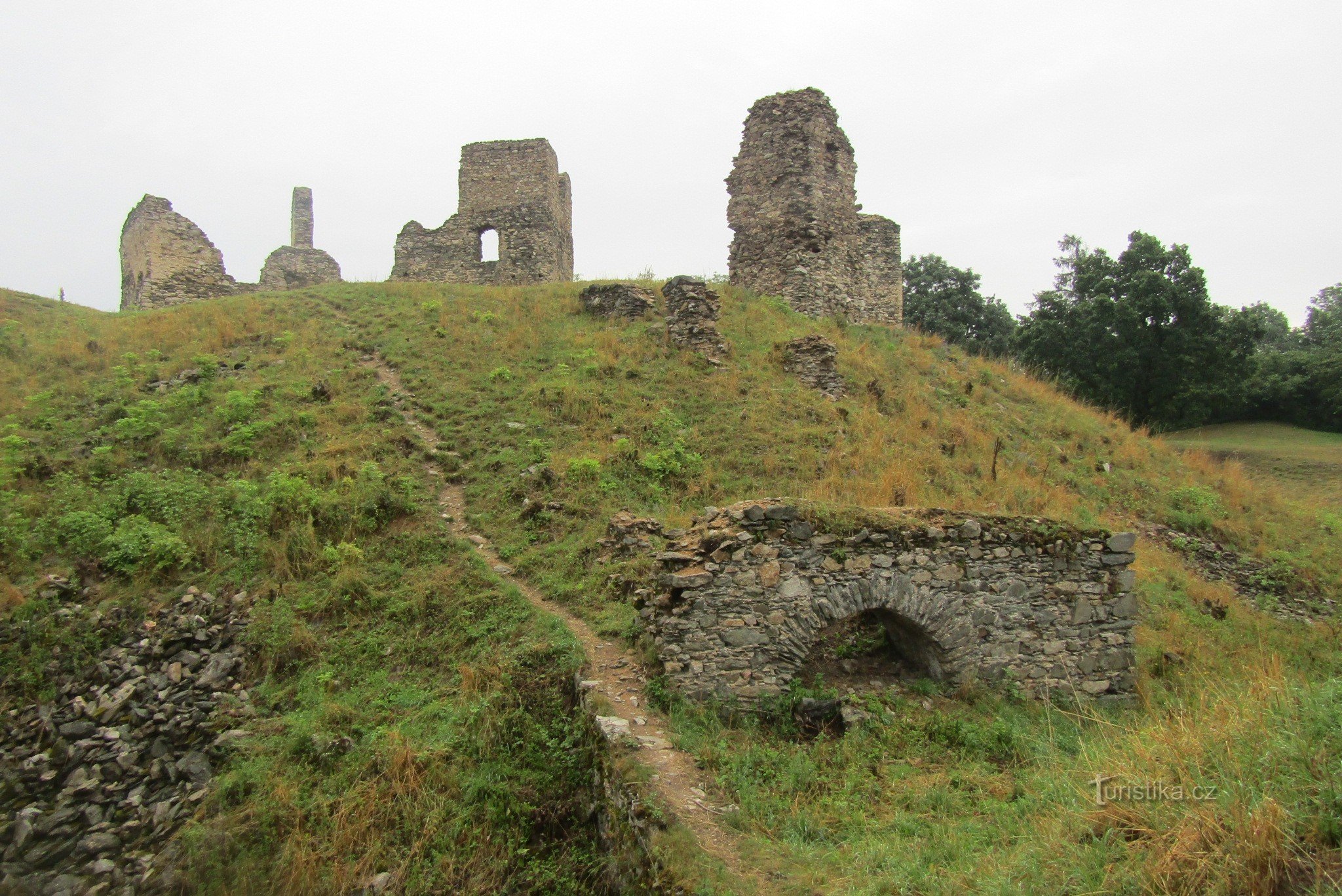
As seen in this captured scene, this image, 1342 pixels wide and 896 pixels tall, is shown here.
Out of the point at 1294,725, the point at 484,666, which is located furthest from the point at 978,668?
the point at 484,666

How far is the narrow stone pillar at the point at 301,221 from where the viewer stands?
3472cm

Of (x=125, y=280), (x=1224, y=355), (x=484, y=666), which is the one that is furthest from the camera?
(x=125, y=280)

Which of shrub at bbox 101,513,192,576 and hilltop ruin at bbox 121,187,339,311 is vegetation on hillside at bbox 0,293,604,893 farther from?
hilltop ruin at bbox 121,187,339,311

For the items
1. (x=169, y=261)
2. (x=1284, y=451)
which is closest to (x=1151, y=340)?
(x=1284, y=451)

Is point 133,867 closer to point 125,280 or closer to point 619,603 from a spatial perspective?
point 619,603

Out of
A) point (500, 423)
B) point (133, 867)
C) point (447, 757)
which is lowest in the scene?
point (133, 867)

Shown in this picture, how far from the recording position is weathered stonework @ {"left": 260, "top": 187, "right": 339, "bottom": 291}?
27312 millimetres

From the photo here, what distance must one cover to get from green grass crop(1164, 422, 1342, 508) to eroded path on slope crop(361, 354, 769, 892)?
18.5 m

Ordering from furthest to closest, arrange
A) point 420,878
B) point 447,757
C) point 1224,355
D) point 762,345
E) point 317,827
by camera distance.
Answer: point 1224,355
point 762,345
point 447,757
point 317,827
point 420,878

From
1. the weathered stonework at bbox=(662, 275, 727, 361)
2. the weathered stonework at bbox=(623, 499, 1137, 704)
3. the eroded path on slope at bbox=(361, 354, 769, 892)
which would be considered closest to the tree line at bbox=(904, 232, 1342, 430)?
the weathered stonework at bbox=(662, 275, 727, 361)

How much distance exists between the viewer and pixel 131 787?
6.70 m

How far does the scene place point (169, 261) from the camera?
75.6 feet

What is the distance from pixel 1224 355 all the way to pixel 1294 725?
23.9 m

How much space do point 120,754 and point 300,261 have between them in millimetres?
27797
